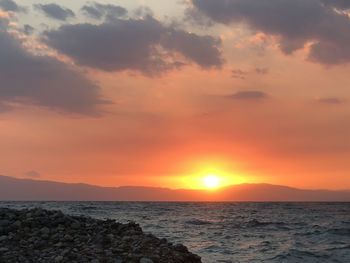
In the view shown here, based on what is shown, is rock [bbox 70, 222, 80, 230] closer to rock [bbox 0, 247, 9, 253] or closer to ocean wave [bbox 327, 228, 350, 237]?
rock [bbox 0, 247, 9, 253]

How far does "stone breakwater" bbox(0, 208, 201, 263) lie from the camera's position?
14.5 m

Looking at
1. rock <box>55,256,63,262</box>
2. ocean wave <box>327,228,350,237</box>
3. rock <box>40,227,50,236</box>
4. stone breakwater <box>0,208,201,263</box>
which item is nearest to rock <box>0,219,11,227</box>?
stone breakwater <box>0,208,201,263</box>

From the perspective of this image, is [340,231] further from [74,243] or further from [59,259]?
[59,259]

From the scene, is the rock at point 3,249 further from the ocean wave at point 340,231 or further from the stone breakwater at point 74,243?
the ocean wave at point 340,231

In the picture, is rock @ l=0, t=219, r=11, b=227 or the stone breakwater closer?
the stone breakwater

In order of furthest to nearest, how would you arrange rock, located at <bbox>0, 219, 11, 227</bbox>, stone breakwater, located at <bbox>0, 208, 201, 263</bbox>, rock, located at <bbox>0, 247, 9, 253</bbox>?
rock, located at <bbox>0, 219, 11, 227</bbox> < rock, located at <bbox>0, 247, 9, 253</bbox> < stone breakwater, located at <bbox>0, 208, 201, 263</bbox>

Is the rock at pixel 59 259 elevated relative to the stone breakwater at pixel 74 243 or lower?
lower

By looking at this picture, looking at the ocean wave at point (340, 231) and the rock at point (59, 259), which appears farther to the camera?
the ocean wave at point (340, 231)

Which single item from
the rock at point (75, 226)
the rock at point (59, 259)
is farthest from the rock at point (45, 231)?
the rock at point (59, 259)

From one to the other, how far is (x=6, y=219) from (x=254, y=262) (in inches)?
530

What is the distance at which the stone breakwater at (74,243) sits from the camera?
14.5 meters

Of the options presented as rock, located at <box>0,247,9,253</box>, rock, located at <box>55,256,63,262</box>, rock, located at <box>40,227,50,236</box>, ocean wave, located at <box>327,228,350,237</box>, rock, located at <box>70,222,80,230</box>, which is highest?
rock, located at <box>70,222,80,230</box>

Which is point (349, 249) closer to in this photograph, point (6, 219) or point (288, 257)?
point (288, 257)

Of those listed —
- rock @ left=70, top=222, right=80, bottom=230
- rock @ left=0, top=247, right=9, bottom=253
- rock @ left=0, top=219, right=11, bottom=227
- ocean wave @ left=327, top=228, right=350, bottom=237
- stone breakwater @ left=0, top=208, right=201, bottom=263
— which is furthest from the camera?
ocean wave @ left=327, top=228, right=350, bottom=237
